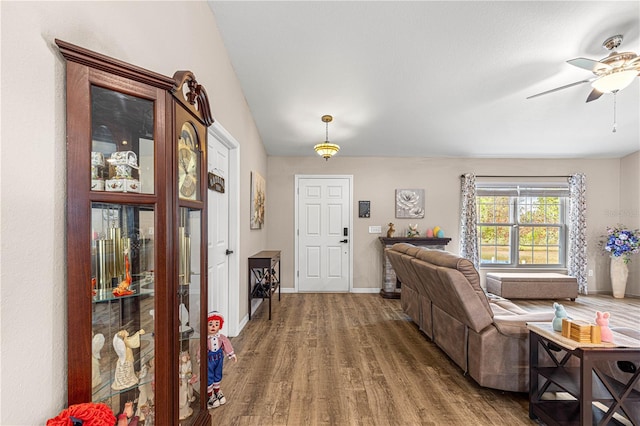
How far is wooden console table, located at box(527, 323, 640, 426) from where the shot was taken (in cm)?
161

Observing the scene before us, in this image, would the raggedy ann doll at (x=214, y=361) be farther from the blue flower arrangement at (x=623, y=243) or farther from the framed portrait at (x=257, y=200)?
the blue flower arrangement at (x=623, y=243)

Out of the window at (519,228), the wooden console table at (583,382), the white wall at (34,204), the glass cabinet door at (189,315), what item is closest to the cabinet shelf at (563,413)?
the wooden console table at (583,382)

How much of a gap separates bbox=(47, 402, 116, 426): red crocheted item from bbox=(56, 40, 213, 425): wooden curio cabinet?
0.10m

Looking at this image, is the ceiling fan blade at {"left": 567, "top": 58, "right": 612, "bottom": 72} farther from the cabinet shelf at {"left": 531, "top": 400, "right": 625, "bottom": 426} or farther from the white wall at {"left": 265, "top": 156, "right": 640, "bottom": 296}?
the white wall at {"left": 265, "top": 156, "right": 640, "bottom": 296}

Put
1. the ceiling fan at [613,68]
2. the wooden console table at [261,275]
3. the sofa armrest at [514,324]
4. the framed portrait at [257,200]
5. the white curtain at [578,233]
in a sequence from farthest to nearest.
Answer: the white curtain at [578,233] → the framed portrait at [257,200] → the wooden console table at [261,275] → the ceiling fan at [613,68] → the sofa armrest at [514,324]

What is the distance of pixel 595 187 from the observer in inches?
218

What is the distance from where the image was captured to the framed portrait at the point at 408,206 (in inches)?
219

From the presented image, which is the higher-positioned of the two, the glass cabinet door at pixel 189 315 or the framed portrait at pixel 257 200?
the framed portrait at pixel 257 200

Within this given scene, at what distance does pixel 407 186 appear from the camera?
18.3 feet

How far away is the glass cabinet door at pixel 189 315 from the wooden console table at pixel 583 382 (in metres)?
1.98

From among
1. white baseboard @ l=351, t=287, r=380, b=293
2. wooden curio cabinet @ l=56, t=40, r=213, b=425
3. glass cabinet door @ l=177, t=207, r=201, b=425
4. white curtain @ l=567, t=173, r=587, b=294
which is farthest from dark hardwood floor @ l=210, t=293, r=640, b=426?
white baseboard @ l=351, t=287, r=380, b=293

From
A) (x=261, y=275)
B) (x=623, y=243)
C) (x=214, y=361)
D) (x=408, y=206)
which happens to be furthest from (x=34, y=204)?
(x=623, y=243)

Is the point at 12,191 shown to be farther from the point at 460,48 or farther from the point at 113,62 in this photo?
the point at 460,48

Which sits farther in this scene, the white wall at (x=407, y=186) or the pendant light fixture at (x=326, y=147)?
the white wall at (x=407, y=186)
